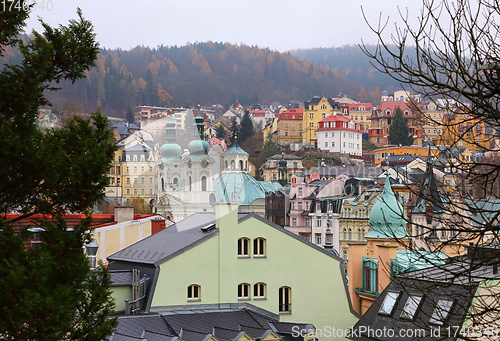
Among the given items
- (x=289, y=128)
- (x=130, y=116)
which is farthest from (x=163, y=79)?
(x=289, y=128)

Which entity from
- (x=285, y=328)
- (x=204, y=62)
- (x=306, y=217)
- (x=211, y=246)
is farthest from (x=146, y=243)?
(x=204, y=62)

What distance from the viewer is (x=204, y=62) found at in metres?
172

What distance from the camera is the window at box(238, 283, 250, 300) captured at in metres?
20.0

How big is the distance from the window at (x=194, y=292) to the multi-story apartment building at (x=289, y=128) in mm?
120536

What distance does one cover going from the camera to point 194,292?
19.2 m

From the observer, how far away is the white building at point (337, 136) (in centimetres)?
12112

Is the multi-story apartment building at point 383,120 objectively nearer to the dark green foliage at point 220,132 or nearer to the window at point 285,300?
the dark green foliage at point 220,132

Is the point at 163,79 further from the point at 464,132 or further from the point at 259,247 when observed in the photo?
the point at 464,132

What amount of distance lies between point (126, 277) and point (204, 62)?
158 m

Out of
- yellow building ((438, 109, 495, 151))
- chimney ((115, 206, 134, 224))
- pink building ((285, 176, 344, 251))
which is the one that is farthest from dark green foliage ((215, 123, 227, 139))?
yellow building ((438, 109, 495, 151))

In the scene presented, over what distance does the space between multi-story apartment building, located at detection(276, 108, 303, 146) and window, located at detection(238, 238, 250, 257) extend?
119125 mm

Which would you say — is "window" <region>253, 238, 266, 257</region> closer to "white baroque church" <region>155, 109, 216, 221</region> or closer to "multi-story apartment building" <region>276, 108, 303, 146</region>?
"white baroque church" <region>155, 109, 216, 221</region>

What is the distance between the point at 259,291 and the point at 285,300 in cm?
105

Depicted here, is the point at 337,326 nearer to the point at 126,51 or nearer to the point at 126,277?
the point at 126,277
